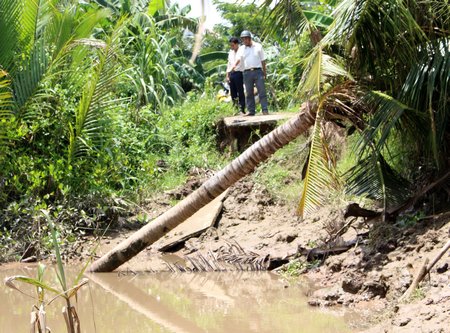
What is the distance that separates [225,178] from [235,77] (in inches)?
217

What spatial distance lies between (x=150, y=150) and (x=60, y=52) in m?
4.00

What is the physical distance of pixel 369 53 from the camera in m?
7.62

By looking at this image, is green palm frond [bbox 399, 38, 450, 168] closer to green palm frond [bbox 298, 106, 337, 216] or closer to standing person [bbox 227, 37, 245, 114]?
green palm frond [bbox 298, 106, 337, 216]

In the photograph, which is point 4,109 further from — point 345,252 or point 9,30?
point 345,252

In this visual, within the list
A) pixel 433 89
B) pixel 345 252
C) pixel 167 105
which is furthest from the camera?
pixel 167 105

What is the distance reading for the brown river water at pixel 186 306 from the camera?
6.23m

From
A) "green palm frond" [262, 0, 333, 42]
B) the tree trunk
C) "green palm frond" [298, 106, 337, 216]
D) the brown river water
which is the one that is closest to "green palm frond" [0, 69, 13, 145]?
the brown river water

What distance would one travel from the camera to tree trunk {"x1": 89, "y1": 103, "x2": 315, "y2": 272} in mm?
7965

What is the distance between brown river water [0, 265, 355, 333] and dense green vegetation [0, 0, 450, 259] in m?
1.04

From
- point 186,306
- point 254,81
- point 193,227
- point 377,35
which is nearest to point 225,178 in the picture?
point 186,306

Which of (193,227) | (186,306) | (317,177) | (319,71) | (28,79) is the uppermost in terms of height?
(319,71)

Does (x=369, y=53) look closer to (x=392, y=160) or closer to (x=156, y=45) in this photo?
(x=392, y=160)

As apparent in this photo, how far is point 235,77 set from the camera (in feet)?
44.0

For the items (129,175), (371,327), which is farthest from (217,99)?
(371,327)
